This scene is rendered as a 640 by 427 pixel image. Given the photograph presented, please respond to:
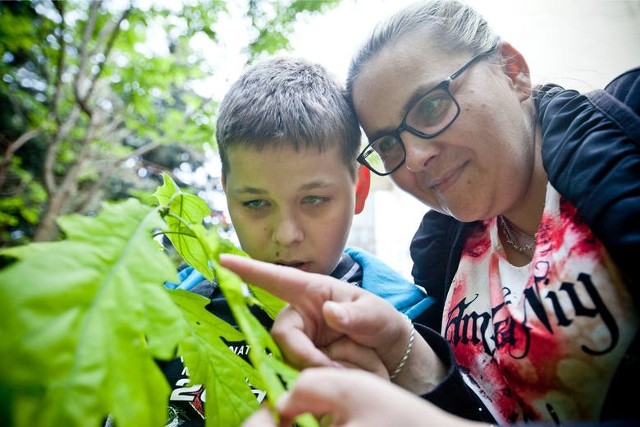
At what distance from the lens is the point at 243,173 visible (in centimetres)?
109

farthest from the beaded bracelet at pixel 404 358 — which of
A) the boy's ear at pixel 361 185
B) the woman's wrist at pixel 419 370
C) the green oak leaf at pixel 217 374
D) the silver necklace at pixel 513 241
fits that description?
the boy's ear at pixel 361 185

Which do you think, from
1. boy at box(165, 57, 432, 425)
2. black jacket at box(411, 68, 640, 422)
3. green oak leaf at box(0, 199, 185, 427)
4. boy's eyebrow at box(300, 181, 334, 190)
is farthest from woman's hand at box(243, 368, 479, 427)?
boy's eyebrow at box(300, 181, 334, 190)

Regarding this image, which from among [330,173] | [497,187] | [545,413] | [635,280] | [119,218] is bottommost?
[545,413]

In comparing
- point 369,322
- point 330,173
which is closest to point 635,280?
point 369,322

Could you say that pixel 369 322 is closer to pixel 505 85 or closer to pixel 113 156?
pixel 505 85

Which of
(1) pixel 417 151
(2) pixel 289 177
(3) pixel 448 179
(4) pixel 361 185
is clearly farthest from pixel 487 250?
(2) pixel 289 177

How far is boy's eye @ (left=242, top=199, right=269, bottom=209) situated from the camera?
3.59 ft

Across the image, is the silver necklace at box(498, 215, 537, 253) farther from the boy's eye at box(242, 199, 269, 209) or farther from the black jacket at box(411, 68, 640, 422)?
the boy's eye at box(242, 199, 269, 209)

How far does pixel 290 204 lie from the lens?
1040mm

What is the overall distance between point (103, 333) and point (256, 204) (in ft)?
2.57

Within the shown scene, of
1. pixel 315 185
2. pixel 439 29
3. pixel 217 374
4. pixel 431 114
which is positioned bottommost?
pixel 217 374

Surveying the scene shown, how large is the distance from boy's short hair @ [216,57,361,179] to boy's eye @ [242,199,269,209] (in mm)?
156

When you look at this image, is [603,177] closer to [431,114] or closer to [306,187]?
[431,114]

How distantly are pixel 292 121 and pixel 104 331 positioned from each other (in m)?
0.87
